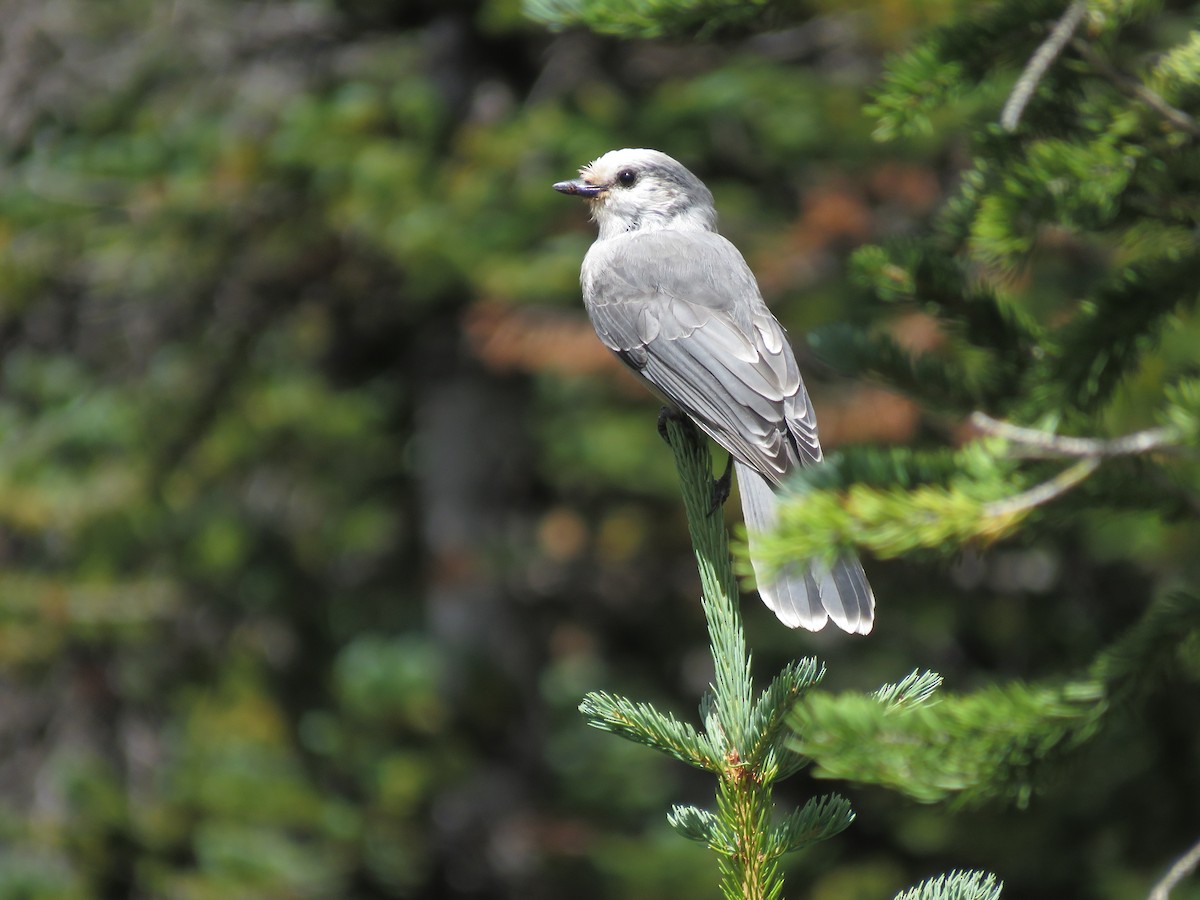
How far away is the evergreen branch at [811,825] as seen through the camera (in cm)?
146

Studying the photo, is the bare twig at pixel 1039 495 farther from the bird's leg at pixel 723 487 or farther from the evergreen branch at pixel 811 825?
the bird's leg at pixel 723 487

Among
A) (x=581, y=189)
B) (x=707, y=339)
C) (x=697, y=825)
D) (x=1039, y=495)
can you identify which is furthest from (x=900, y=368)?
(x=581, y=189)

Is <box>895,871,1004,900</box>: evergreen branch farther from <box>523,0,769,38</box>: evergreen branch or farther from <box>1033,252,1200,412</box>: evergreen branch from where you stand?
<box>523,0,769,38</box>: evergreen branch

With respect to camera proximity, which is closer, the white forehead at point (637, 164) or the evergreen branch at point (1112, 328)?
the evergreen branch at point (1112, 328)

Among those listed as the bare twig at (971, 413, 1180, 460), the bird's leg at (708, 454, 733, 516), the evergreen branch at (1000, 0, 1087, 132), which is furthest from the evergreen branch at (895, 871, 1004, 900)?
the evergreen branch at (1000, 0, 1087, 132)

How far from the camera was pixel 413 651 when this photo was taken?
5660mm

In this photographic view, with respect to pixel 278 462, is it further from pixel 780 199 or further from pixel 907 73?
pixel 907 73

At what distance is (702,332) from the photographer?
3127 mm

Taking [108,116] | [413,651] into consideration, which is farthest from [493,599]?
[108,116]

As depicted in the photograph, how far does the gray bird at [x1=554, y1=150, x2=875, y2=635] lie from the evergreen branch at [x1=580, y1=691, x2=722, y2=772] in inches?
19.6

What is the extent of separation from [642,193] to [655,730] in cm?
242

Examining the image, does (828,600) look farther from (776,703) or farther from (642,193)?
(642,193)

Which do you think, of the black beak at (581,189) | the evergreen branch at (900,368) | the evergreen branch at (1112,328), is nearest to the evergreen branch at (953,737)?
the evergreen branch at (1112,328)

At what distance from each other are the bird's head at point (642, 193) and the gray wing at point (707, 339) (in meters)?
0.11
